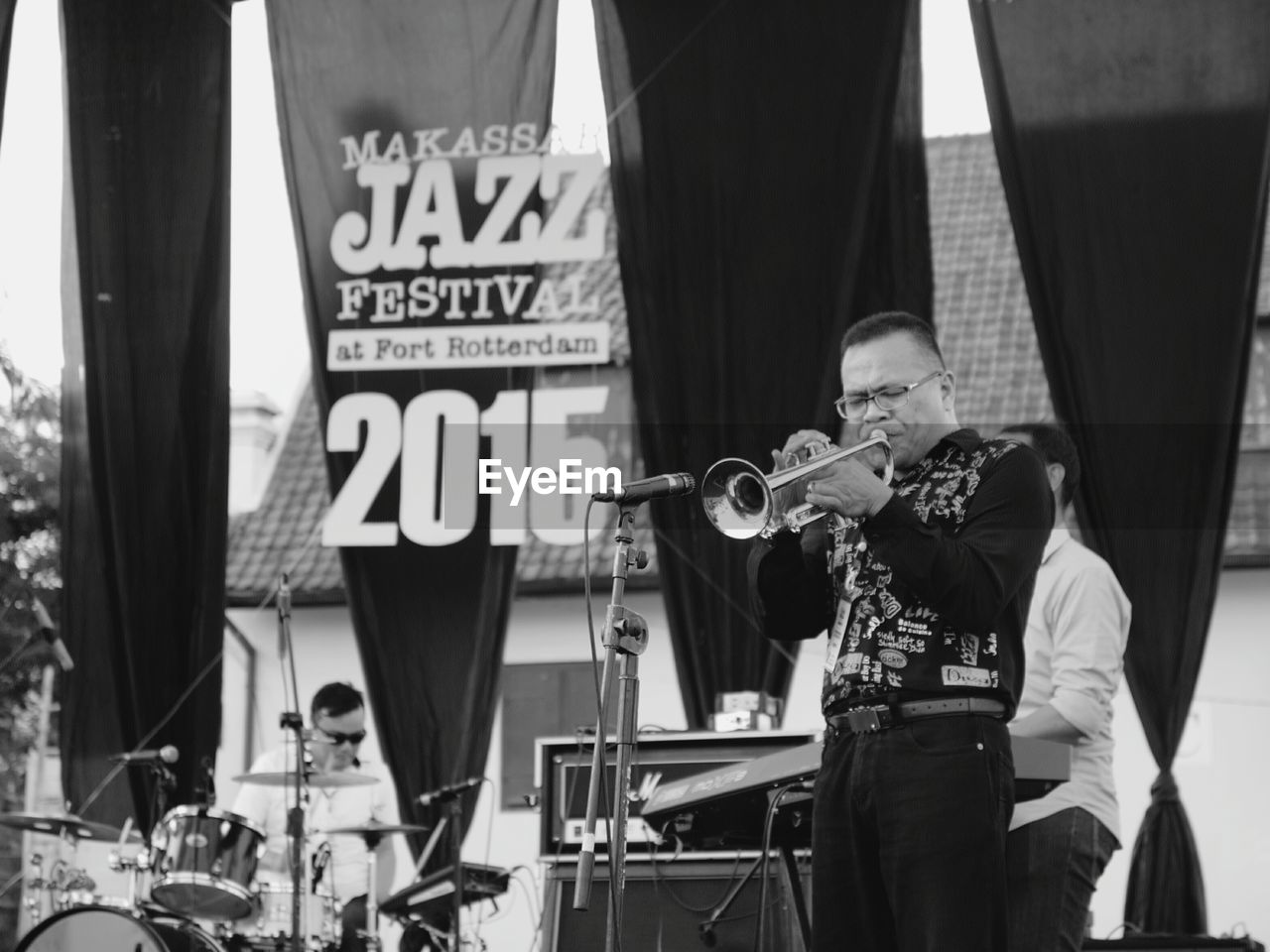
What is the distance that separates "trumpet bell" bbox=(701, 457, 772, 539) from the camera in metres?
2.89

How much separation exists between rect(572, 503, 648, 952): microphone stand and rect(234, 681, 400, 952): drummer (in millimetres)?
2890

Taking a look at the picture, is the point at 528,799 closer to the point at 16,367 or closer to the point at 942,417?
the point at 942,417

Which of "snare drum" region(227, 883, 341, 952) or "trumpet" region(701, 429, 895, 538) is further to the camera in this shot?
"snare drum" region(227, 883, 341, 952)

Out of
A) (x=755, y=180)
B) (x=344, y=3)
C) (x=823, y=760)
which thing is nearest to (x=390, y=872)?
(x=755, y=180)

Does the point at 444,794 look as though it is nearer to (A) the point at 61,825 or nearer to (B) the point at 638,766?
(B) the point at 638,766

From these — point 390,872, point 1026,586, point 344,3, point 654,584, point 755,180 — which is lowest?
point 390,872

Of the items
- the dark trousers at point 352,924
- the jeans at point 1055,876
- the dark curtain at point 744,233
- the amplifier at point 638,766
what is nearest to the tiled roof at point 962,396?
the dark curtain at point 744,233

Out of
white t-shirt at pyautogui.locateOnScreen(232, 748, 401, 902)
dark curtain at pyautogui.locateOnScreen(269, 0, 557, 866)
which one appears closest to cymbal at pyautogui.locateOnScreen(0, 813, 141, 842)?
white t-shirt at pyautogui.locateOnScreen(232, 748, 401, 902)

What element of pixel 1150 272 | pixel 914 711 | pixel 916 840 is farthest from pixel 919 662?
pixel 1150 272

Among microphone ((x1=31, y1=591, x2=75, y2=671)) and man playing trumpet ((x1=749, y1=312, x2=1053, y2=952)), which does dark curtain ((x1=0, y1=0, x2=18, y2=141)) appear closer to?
microphone ((x1=31, y1=591, x2=75, y2=671))

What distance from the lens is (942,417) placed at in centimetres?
288

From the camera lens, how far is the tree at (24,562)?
475 inches

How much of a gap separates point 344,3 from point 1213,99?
340 cm

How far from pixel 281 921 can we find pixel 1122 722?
6637 mm
